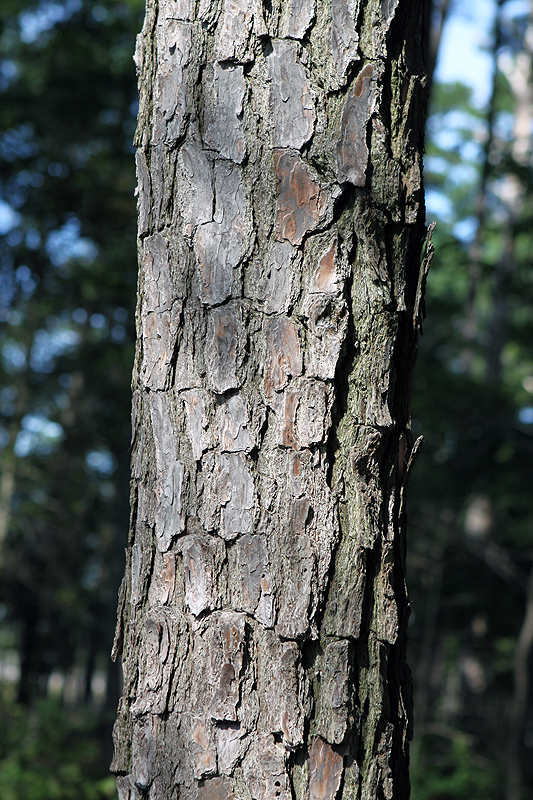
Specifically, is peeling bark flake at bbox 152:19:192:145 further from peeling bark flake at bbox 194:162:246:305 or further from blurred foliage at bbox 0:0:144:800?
blurred foliage at bbox 0:0:144:800

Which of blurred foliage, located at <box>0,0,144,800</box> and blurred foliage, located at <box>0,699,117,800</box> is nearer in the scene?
blurred foliage, located at <box>0,699,117,800</box>

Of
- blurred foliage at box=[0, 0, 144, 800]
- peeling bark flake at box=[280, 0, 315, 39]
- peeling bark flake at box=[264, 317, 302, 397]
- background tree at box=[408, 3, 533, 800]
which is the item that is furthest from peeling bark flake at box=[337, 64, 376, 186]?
blurred foliage at box=[0, 0, 144, 800]

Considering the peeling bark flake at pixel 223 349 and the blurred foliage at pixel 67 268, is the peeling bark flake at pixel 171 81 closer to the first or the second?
the peeling bark flake at pixel 223 349

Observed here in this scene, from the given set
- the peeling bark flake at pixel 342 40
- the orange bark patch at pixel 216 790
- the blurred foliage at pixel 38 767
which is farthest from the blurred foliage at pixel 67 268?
the peeling bark flake at pixel 342 40

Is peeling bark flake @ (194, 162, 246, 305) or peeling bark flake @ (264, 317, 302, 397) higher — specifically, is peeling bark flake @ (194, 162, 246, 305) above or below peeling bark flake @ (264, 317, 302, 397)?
above

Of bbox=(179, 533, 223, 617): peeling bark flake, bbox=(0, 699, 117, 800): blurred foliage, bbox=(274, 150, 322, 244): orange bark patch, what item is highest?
bbox=(274, 150, 322, 244): orange bark patch

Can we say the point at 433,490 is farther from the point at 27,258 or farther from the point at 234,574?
the point at 234,574

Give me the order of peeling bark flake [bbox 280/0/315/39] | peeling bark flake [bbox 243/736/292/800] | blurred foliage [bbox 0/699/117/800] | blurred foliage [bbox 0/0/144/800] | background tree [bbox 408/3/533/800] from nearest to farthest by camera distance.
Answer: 1. peeling bark flake [bbox 243/736/292/800]
2. peeling bark flake [bbox 280/0/315/39]
3. blurred foliage [bbox 0/699/117/800]
4. background tree [bbox 408/3/533/800]
5. blurred foliage [bbox 0/0/144/800]

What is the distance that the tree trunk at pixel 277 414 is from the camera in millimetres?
1093

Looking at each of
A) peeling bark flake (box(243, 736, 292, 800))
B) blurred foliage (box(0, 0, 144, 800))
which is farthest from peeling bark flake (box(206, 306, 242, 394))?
blurred foliage (box(0, 0, 144, 800))

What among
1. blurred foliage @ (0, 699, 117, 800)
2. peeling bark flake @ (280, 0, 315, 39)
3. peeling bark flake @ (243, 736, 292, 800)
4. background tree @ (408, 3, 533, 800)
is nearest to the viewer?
peeling bark flake @ (243, 736, 292, 800)

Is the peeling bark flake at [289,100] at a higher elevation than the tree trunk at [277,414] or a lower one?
higher

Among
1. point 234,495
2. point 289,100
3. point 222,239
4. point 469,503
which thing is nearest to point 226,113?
point 289,100

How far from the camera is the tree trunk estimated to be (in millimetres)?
1093
